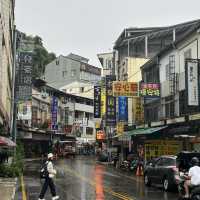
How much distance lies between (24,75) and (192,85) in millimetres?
13620

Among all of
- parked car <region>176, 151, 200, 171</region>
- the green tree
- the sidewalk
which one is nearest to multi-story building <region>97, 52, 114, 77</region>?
the green tree

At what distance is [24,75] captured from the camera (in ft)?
125

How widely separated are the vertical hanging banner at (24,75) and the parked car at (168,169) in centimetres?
1401

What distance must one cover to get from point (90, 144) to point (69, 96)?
43.1 ft

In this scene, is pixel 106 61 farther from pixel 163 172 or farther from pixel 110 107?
pixel 163 172

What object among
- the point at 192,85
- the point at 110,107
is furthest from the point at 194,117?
the point at 110,107

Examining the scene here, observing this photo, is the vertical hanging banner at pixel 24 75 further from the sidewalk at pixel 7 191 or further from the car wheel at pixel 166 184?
the car wheel at pixel 166 184

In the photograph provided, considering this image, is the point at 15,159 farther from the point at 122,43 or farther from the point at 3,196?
the point at 122,43

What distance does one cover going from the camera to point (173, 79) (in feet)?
122

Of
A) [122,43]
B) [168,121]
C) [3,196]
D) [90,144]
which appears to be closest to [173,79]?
[168,121]

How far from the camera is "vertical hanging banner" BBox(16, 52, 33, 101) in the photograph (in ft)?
122

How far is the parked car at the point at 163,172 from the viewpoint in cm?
2264

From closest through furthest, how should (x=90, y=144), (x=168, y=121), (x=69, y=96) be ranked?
(x=168, y=121), (x=69, y=96), (x=90, y=144)

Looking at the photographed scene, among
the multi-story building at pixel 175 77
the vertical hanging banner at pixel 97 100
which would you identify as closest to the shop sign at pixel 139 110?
the multi-story building at pixel 175 77
